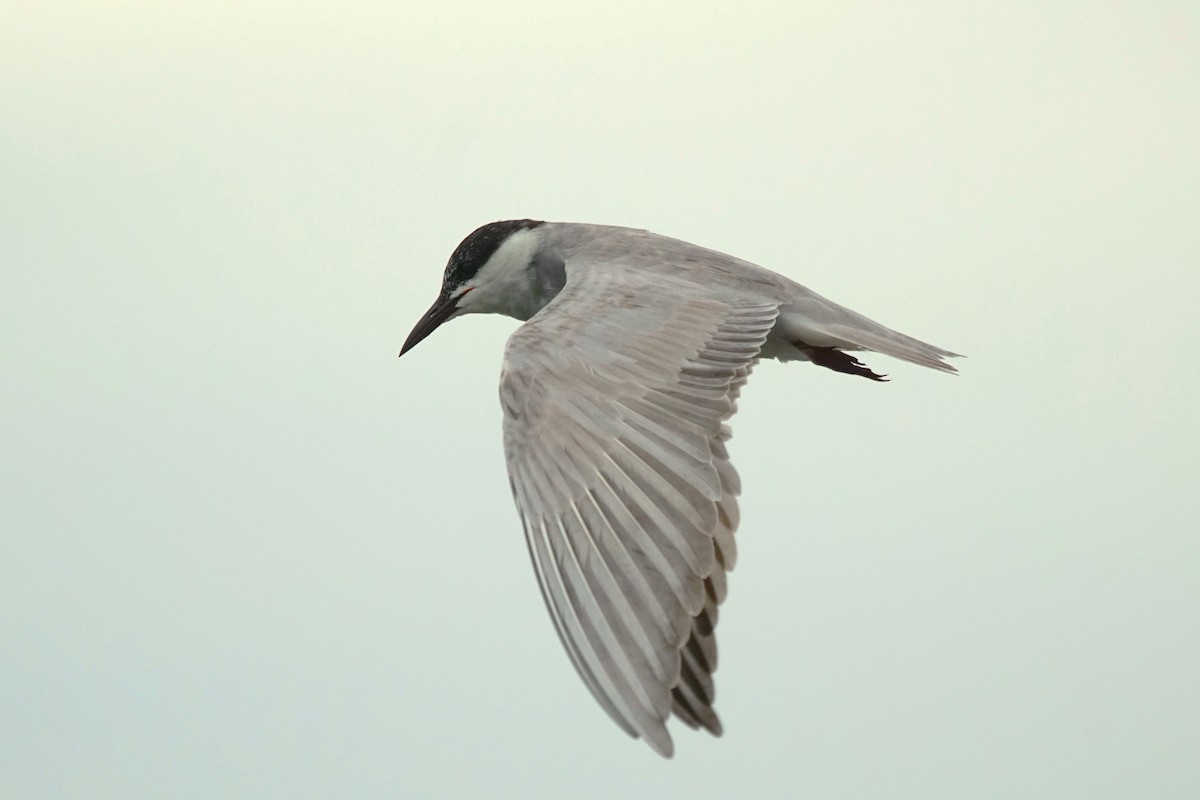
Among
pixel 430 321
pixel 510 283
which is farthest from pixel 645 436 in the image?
pixel 430 321

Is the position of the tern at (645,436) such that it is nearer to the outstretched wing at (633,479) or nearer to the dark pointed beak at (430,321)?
the outstretched wing at (633,479)

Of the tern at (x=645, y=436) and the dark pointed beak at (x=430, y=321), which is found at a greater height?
the dark pointed beak at (x=430, y=321)

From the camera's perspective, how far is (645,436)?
6117mm

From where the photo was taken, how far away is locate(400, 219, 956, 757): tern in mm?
5355

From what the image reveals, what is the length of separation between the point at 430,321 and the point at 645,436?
11.7 ft

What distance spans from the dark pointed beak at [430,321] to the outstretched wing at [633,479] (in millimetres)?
2158

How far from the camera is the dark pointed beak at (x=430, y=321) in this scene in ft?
30.9

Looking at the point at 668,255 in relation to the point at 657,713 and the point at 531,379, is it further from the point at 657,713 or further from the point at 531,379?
the point at 657,713

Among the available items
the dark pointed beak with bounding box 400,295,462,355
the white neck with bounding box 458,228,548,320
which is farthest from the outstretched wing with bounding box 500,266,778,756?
the dark pointed beak with bounding box 400,295,462,355

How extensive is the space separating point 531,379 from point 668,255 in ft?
6.07

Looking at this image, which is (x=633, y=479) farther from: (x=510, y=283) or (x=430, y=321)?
(x=430, y=321)

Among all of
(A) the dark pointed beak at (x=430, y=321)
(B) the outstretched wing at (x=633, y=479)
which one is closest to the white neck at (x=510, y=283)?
(A) the dark pointed beak at (x=430, y=321)

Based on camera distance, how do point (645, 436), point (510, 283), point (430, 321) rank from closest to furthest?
point (645, 436) → point (510, 283) → point (430, 321)

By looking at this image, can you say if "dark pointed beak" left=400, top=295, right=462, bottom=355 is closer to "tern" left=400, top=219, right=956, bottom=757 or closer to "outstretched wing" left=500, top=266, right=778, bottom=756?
"tern" left=400, top=219, right=956, bottom=757
